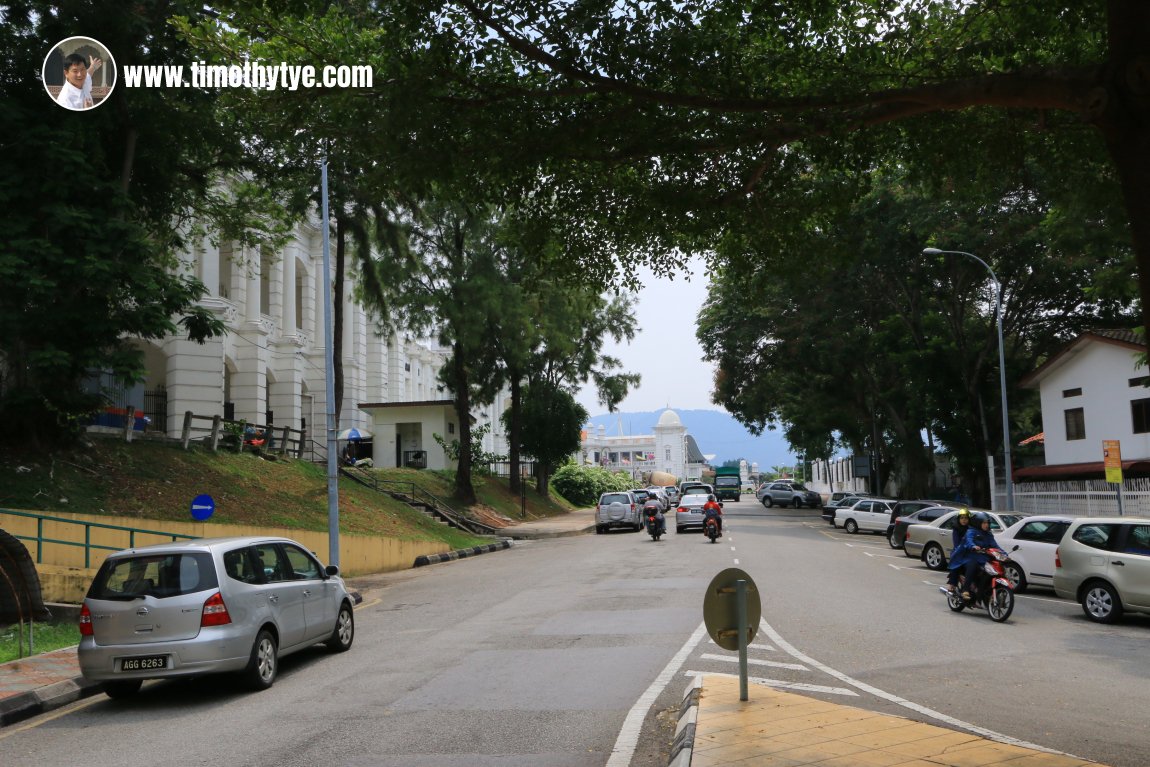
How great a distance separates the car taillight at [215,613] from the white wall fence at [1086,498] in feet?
81.3

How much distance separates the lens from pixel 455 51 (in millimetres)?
7738

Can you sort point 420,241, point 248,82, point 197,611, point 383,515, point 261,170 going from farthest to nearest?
point 420,241
point 383,515
point 261,170
point 248,82
point 197,611

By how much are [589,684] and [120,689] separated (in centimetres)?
485

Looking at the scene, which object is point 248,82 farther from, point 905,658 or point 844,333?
point 844,333

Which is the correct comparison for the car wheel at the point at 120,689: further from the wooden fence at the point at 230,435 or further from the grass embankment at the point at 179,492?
the wooden fence at the point at 230,435

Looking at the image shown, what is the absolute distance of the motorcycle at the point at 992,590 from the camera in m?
13.6

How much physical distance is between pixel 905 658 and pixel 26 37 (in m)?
20.6

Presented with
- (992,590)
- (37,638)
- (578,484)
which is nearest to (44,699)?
(37,638)

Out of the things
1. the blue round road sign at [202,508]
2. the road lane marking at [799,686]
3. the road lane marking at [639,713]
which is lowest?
the road lane marking at [799,686]

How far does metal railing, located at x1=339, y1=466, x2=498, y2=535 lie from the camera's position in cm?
3553

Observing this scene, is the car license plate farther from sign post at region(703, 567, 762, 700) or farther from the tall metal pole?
the tall metal pole

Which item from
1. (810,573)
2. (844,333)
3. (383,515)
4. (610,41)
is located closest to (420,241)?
(383,515)

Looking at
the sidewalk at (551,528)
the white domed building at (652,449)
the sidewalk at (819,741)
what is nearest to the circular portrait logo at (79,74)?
the sidewalk at (819,741)

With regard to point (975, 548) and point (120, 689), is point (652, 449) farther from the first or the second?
point (120, 689)
